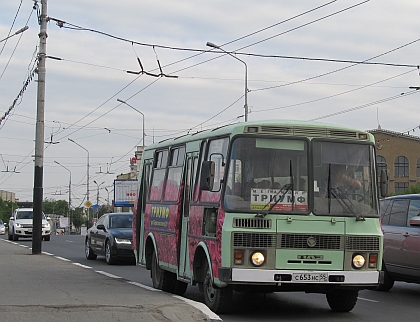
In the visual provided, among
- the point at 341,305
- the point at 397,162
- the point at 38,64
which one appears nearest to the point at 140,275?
the point at 341,305

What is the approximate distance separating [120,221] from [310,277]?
1382 centimetres

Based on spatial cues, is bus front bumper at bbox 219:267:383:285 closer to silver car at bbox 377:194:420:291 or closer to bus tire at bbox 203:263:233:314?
bus tire at bbox 203:263:233:314

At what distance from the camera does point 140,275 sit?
61.1 ft

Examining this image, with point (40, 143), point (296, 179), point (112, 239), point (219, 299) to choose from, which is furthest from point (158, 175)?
point (40, 143)

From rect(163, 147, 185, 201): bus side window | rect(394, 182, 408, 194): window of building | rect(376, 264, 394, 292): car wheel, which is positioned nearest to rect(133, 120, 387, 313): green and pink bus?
rect(163, 147, 185, 201): bus side window

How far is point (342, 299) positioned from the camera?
11.8 metres

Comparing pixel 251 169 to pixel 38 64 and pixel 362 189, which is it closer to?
pixel 362 189

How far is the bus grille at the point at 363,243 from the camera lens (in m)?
10.9

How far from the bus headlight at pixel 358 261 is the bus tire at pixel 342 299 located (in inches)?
33.2

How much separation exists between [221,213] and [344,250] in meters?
1.75

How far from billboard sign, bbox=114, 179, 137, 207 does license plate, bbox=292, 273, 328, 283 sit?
50.9 metres

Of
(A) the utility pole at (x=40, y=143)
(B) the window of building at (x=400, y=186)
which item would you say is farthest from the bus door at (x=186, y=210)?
(B) the window of building at (x=400, y=186)

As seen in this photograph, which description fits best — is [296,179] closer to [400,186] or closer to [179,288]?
[179,288]

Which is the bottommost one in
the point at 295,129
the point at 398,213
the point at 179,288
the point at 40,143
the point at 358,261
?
the point at 179,288
